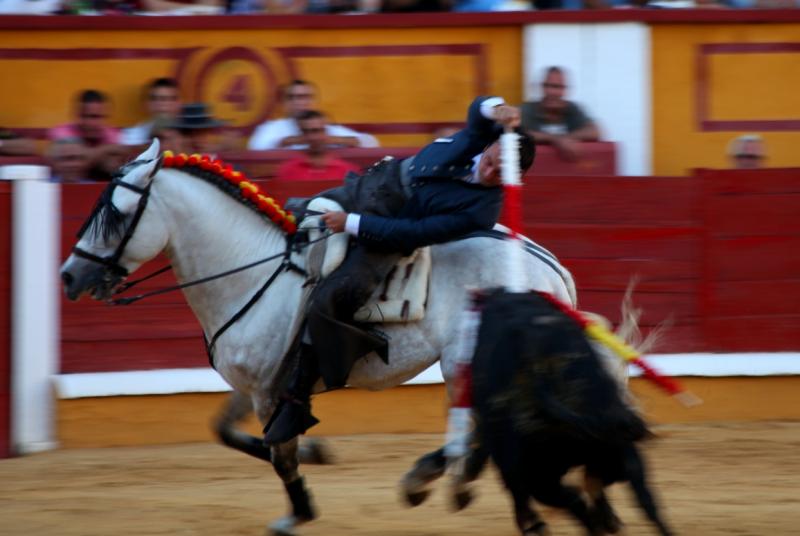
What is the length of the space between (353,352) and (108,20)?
180 inches

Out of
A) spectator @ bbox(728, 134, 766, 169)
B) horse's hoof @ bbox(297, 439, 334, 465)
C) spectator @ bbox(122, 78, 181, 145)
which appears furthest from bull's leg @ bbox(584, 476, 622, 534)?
spectator @ bbox(122, 78, 181, 145)

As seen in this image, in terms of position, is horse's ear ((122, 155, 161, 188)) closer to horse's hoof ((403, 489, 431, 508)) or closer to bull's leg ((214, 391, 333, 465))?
bull's leg ((214, 391, 333, 465))

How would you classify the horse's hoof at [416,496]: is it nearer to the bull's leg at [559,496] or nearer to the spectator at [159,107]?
the bull's leg at [559,496]

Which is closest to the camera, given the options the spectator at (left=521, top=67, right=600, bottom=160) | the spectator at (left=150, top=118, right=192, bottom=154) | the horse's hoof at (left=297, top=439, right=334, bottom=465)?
the horse's hoof at (left=297, top=439, right=334, bottom=465)

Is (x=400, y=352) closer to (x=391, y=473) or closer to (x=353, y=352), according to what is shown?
(x=353, y=352)

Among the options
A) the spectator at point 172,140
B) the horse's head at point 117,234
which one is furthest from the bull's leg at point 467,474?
the spectator at point 172,140

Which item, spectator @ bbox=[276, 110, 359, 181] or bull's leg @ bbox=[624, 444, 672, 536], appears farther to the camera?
spectator @ bbox=[276, 110, 359, 181]

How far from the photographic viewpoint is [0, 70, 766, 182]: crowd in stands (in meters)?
8.29

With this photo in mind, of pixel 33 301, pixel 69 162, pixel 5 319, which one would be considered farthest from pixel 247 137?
pixel 5 319

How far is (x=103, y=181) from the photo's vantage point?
8.30 metres

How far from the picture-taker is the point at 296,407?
19.5 ft

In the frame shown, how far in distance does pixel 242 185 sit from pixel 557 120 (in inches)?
140

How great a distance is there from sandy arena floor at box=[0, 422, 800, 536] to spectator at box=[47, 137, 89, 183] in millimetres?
1512

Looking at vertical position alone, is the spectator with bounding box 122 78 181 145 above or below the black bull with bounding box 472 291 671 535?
above
